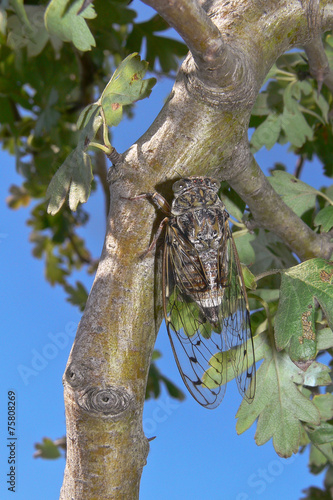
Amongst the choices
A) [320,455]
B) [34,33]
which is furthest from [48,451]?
[34,33]

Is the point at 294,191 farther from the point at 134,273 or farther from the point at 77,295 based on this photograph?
the point at 77,295

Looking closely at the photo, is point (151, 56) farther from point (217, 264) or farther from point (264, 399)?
point (264, 399)

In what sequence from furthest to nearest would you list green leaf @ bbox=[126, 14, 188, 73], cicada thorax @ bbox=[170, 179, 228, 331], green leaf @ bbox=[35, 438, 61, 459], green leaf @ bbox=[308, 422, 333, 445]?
green leaf @ bbox=[35, 438, 61, 459]
green leaf @ bbox=[126, 14, 188, 73]
green leaf @ bbox=[308, 422, 333, 445]
cicada thorax @ bbox=[170, 179, 228, 331]

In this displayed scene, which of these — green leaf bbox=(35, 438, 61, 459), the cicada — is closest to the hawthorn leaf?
the cicada

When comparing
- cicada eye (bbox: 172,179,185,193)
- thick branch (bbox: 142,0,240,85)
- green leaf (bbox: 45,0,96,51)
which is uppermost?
green leaf (bbox: 45,0,96,51)

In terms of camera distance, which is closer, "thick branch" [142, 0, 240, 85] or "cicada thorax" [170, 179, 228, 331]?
"thick branch" [142, 0, 240, 85]

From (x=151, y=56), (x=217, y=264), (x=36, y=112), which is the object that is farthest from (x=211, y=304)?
(x=36, y=112)

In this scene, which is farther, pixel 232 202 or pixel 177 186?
pixel 232 202

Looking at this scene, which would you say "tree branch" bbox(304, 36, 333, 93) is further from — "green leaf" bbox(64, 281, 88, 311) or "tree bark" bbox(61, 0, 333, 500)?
"green leaf" bbox(64, 281, 88, 311)
